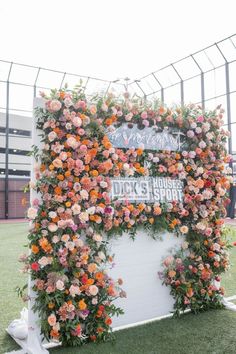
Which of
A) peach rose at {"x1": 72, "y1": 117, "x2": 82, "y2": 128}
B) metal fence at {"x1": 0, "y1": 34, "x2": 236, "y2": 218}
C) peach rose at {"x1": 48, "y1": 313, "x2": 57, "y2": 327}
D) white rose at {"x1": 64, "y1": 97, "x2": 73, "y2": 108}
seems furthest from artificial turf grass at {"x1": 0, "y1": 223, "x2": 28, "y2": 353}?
metal fence at {"x1": 0, "y1": 34, "x2": 236, "y2": 218}

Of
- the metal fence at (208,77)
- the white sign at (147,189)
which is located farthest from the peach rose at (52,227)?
the metal fence at (208,77)

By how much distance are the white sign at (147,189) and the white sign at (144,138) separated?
1.01ft

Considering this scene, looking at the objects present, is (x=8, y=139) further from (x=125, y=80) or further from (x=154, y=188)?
(x=154, y=188)

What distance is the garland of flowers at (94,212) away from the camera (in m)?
2.53

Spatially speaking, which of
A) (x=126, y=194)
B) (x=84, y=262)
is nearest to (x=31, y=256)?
(x=84, y=262)

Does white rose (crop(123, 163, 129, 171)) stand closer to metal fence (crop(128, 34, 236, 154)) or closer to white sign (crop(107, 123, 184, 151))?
white sign (crop(107, 123, 184, 151))

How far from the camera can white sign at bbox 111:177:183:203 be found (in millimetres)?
2916

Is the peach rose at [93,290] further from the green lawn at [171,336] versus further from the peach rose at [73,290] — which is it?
the green lawn at [171,336]

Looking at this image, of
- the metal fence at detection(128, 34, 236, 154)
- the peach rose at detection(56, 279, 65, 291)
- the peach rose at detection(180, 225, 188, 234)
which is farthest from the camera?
the metal fence at detection(128, 34, 236, 154)

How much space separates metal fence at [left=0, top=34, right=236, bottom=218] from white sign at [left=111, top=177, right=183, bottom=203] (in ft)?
28.4

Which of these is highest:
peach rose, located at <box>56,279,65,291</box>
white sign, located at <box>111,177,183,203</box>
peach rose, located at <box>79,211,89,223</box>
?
white sign, located at <box>111,177,183,203</box>

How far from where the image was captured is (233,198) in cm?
1291

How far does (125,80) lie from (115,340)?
10808 mm

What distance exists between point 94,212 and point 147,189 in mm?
641
